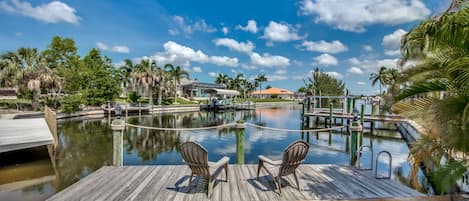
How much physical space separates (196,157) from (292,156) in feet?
4.64

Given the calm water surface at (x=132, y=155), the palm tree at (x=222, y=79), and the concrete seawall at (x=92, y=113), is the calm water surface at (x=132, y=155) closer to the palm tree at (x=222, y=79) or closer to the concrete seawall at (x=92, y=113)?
the concrete seawall at (x=92, y=113)

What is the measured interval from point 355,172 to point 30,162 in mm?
9202

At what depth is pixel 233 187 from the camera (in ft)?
12.1

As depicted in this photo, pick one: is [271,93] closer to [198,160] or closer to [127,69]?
[127,69]

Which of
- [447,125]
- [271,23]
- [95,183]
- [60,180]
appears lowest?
[60,180]

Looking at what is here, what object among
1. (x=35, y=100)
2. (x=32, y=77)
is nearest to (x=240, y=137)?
(x=35, y=100)

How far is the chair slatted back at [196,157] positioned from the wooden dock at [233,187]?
360 millimetres

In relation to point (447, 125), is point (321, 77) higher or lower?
higher

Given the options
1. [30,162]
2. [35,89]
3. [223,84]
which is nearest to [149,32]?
[35,89]

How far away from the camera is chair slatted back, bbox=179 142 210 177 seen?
3246 millimetres

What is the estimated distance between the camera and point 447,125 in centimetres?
277

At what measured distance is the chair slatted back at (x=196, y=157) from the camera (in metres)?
3.25

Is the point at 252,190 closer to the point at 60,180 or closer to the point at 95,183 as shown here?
the point at 95,183

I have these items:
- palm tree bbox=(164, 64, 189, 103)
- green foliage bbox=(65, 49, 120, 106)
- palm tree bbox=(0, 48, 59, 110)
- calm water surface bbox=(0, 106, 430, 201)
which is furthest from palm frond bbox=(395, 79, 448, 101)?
palm tree bbox=(164, 64, 189, 103)
